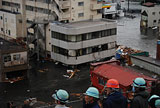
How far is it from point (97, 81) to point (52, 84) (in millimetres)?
6232

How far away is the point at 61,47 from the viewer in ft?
115

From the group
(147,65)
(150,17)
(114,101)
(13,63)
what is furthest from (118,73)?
(150,17)

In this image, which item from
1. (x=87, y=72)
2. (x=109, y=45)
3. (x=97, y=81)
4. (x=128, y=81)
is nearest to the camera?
(x=128, y=81)

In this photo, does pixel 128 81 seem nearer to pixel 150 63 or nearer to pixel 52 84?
pixel 150 63

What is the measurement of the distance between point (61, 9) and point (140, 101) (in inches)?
1176

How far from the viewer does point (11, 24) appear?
44.3 metres

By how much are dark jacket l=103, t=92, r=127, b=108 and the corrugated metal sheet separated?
45.8ft

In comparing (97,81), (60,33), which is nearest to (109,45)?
(60,33)

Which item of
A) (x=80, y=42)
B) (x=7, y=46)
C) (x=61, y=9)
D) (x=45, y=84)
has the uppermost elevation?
(x=61, y=9)

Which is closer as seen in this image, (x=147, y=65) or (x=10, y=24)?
(x=147, y=65)

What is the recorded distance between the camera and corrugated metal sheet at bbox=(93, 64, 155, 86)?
75.5ft

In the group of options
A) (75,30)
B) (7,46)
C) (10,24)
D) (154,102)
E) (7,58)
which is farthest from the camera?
(10,24)

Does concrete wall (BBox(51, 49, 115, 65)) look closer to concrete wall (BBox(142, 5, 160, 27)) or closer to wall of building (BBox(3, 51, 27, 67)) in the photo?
wall of building (BBox(3, 51, 27, 67))

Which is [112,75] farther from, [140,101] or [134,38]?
[134,38]
